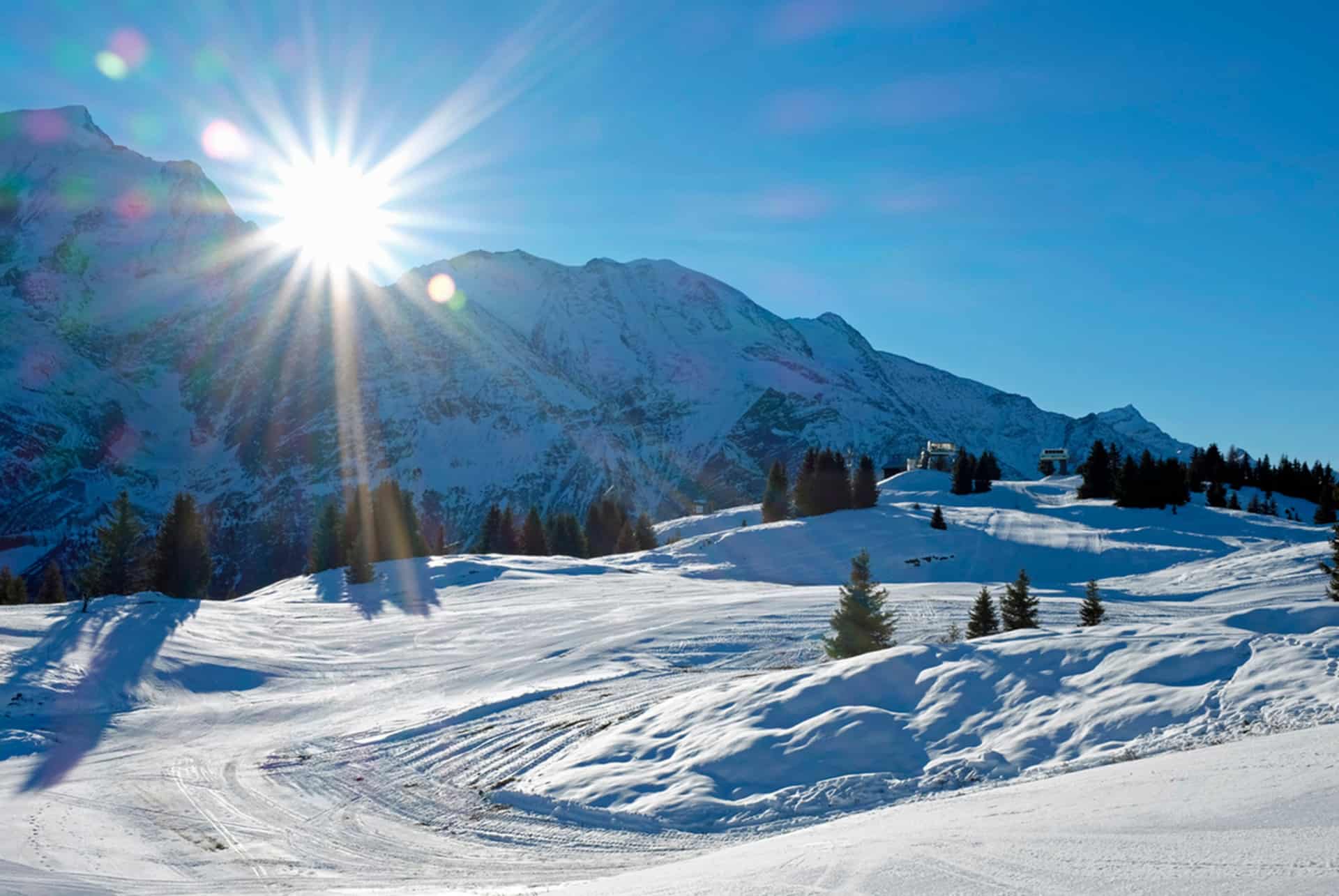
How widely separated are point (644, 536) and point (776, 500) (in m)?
12.7

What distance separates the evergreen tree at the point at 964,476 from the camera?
84.6m

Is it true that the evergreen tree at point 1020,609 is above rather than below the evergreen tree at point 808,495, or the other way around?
below

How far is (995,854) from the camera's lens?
7.13 metres

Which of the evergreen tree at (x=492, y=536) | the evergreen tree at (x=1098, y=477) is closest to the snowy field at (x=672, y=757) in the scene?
the evergreen tree at (x=492, y=536)

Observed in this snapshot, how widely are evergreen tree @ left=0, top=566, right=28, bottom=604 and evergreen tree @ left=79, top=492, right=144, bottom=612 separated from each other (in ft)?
15.4

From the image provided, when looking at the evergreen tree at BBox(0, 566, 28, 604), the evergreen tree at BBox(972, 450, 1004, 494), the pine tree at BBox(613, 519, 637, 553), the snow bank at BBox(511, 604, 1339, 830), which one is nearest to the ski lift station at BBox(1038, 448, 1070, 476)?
the evergreen tree at BBox(972, 450, 1004, 494)

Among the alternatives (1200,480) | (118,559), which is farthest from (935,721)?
(1200,480)

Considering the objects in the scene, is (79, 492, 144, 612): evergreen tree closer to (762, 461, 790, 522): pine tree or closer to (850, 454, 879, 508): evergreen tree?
(762, 461, 790, 522): pine tree

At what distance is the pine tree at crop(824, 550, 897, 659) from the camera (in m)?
23.8

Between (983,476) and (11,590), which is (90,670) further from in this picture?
(983,476)

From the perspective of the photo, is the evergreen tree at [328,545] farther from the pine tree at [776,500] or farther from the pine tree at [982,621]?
the pine tree at [982,621]

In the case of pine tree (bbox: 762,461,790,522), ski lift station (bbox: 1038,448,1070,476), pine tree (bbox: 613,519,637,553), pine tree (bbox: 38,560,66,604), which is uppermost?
ski lift station (bbox: 1038,448,1070,476)

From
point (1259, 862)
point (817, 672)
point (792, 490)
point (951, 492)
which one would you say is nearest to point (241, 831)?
point (817, 672)

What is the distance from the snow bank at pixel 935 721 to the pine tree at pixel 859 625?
6517mm
